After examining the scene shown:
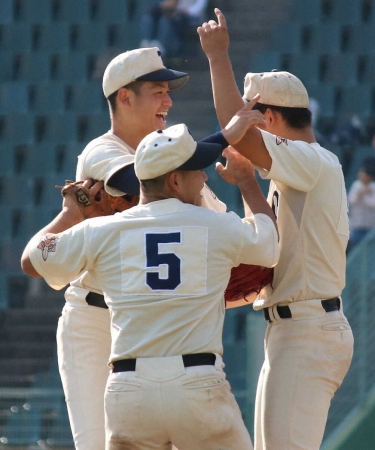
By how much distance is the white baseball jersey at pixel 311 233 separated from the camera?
161 inches

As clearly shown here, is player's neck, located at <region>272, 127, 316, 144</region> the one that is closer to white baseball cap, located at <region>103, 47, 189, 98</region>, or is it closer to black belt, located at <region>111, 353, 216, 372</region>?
white baseball cap, located at <region>103, 47, 189, 98</region>

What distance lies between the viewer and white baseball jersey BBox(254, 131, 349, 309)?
4090 mm

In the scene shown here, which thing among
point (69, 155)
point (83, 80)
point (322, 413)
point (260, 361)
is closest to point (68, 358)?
point (322, 413)

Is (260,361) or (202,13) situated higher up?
(202,13)

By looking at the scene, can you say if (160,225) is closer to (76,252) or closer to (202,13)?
(76,252)

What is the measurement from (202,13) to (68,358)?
9594mm

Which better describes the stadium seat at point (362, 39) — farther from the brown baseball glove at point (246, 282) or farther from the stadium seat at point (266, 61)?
the brown baseball glove at point (246, 282)

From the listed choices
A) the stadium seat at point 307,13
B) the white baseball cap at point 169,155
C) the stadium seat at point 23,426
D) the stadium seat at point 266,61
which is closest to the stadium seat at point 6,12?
the stadium seat at point 266,61

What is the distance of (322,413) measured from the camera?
4.06 metres

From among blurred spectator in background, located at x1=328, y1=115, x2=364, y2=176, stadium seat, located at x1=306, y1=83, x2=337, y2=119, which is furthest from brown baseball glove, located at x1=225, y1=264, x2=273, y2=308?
stadium seat, located at x1=306, y1=83, x2=337, y2=119

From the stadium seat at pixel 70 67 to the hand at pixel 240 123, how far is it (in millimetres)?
9305

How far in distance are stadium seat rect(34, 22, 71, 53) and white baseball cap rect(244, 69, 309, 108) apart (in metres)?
9.38

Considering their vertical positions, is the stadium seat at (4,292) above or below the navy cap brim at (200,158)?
below

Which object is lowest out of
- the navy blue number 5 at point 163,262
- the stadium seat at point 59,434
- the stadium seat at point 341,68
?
the stadium seat at point 59,434
